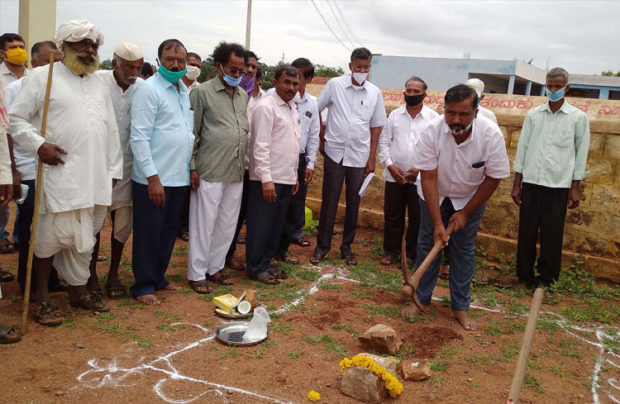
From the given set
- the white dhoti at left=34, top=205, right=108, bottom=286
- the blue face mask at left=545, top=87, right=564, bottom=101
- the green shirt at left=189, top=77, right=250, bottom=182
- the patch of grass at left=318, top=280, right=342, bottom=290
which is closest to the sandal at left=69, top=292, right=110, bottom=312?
the white dhoti at left=34, top=205, right=108, bottom=286

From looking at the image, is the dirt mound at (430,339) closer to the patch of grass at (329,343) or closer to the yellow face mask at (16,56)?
the patch of grass at (329,343)

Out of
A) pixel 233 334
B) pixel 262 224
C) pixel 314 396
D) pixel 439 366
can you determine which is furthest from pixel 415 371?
pixel 262 224

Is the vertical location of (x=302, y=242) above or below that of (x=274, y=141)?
below

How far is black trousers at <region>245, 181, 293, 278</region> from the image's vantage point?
17.5ft

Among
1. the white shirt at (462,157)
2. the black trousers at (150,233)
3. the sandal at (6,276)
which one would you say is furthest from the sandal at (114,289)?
the white shirt at (462,157)

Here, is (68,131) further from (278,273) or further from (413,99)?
(413,99)

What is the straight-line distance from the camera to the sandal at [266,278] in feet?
17.7

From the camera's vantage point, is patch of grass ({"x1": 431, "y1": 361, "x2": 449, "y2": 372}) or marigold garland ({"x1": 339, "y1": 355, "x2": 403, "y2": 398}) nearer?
marigold garland ({"x1": 339, "y1": 355, "x2": 403, "y2": 398})

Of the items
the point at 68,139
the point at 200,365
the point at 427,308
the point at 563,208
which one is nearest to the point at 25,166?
the point at 68,139

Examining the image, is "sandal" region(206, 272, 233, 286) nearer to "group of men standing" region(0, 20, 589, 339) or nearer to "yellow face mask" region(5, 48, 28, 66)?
"group of men standing" region(0, 20, 589, 339)

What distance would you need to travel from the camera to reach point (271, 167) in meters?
5.26

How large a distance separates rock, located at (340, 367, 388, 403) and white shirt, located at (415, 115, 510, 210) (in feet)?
6.23

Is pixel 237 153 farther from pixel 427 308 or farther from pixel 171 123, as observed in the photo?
pixel 427 308

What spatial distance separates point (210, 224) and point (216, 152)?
694 millimetres
